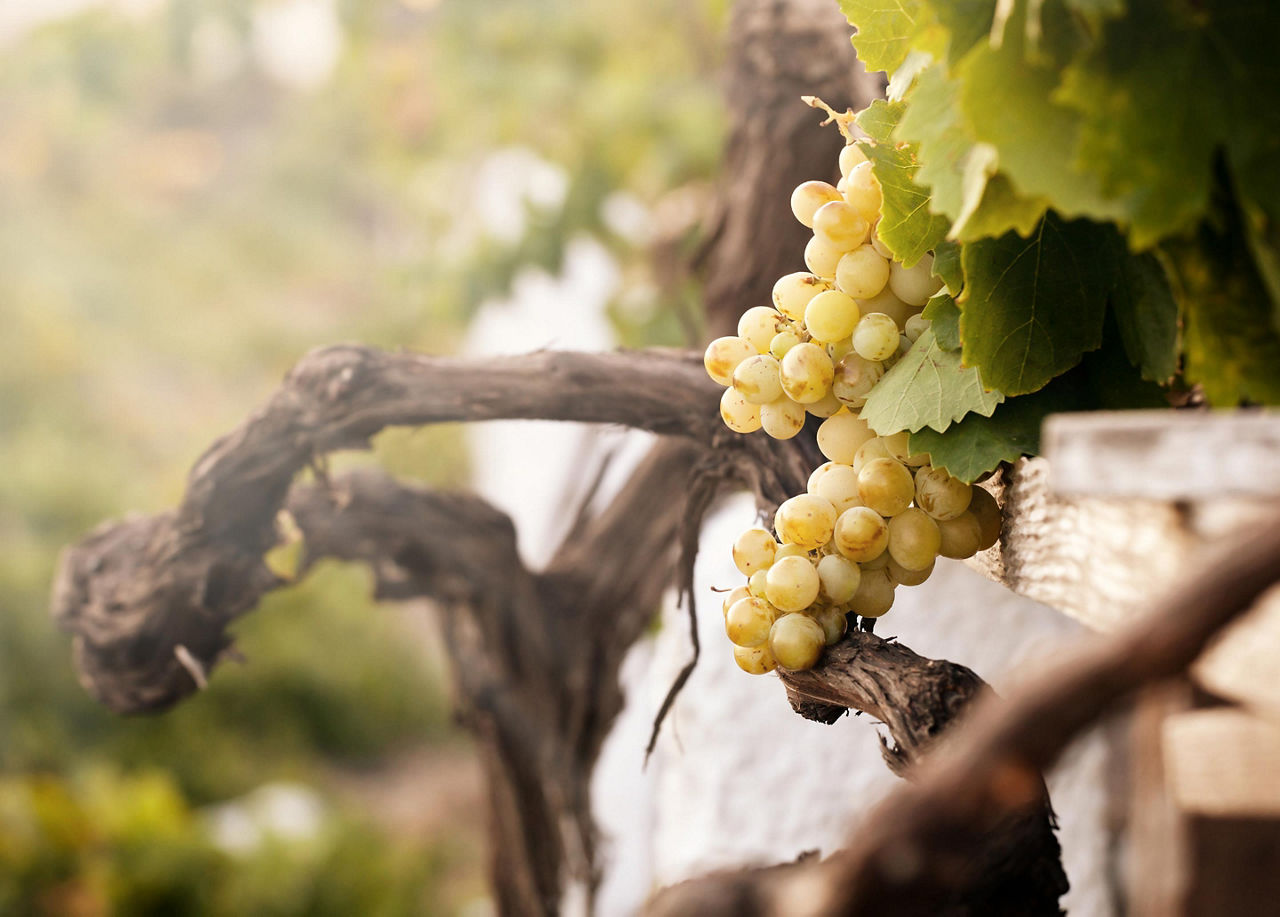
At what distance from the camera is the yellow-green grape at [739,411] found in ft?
1.18

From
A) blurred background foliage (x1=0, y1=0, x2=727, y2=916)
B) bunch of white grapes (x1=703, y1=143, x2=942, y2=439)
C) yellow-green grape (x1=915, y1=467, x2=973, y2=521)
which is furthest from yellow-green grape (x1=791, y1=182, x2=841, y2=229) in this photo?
blurred background foliage (x1=0, y1=0, x2=727, y2=916)

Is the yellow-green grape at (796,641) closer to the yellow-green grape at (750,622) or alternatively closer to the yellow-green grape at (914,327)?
the yellow-green grape at (750,622)

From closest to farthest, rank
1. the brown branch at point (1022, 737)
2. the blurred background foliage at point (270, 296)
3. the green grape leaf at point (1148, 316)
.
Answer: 1. the brown branch at point (1022, 737)
2. the green grape leaf at point (1148, 316)
3. the blurred background foliage at point (270, 296)

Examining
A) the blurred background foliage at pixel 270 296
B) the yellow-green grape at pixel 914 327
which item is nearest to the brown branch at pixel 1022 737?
the yellow-green grape at pixel 914 327

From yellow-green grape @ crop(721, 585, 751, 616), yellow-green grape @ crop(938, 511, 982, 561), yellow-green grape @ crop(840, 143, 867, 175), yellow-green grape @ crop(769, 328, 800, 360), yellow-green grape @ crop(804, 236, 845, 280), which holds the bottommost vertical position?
yellow-green grape @ crop(721, 585, 751, 616)

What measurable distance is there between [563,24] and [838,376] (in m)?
1.68

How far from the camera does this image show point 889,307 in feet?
1.14

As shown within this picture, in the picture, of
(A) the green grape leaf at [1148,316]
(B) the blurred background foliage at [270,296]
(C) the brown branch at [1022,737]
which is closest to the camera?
(C) the brown branch at [1022,737]

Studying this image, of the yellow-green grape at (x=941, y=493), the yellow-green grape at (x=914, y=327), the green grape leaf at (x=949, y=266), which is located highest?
the green grape leaf at (x=949, y=266)

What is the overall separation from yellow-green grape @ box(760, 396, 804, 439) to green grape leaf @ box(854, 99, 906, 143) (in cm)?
10

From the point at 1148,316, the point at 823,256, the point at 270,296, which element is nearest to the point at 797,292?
the point at 823,256

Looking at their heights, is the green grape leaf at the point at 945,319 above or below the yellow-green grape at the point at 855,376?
above

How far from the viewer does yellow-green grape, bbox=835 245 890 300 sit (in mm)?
333

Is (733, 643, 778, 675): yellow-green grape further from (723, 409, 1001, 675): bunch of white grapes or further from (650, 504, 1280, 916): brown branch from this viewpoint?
(650, 504, 1280, 916): brown branch
